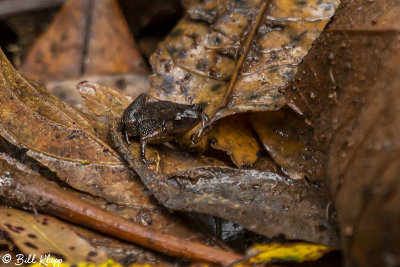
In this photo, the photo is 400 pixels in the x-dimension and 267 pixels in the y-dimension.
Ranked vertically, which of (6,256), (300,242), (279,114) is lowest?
(6,256)

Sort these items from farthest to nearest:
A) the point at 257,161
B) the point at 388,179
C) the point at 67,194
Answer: the point at 257,161 → the point at 67,194 → the point at 388,179

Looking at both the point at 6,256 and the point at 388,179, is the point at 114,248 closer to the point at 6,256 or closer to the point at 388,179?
the point at 6,256

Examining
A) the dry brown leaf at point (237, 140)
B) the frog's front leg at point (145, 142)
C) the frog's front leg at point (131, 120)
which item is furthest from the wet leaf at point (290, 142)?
the frog's front leg at point (131, 120)

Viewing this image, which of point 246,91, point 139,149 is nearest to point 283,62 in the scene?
point 246,91

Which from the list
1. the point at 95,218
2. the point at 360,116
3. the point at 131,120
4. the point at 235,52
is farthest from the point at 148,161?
the point at 360,116

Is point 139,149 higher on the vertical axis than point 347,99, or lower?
lower

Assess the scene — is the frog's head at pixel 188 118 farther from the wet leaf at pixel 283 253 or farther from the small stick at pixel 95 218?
the wet leaf at pixel 283 253

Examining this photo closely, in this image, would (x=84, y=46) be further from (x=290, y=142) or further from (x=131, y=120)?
(x=290, y=142)
